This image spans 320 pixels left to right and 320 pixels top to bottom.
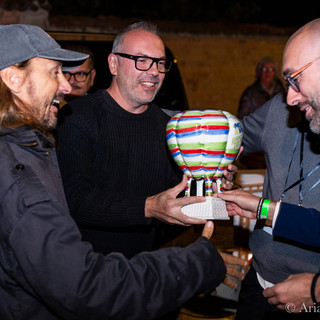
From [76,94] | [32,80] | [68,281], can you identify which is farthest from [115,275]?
[76,94]

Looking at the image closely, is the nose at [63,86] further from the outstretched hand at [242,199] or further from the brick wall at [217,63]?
the brick wall at [217,63]

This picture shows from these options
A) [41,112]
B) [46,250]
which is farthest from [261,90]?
[46,250]

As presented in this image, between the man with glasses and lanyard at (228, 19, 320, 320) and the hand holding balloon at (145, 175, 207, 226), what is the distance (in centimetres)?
41

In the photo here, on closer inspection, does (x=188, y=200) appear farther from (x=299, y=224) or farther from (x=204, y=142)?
(x=299, y=224)

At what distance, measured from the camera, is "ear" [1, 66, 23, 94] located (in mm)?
1746

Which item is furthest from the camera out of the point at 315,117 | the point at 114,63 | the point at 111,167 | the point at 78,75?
the point at 78,75

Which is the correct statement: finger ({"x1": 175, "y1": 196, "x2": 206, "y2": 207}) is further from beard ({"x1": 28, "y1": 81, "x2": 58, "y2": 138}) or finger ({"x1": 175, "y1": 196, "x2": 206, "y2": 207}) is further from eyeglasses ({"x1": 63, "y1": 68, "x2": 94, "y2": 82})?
Answer: eyeglasses ({"x1": 63, "y1": 68, "x2": 94, "y2": 82})

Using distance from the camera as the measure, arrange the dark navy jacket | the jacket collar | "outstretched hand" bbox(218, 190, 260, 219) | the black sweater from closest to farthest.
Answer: the dark navy jacket → the jacket collar → "outstretched hand" bbox(218, 190, 260, 219) → the black sweater

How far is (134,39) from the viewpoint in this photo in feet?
9.16

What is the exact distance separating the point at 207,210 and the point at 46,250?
94cm

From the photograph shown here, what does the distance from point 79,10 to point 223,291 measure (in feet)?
46.2

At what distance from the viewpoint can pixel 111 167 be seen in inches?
107

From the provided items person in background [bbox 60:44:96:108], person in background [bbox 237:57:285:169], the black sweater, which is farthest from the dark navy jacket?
person in background [bbox 237:57:285:169]

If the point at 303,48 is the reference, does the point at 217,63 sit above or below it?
above
